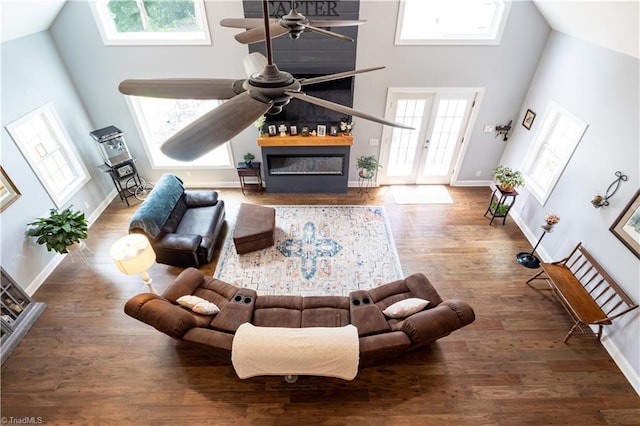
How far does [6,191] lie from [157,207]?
1836 millimetres

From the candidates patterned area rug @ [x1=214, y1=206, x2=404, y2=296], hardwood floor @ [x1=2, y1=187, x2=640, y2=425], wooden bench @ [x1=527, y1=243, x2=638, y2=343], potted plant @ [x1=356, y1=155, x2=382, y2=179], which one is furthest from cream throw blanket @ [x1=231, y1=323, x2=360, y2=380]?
potted plant @ [x1=356, y1=155, x2=382, y2=179]

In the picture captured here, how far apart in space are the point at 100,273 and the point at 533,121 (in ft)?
23.8

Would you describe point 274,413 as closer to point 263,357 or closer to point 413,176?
point 263,357

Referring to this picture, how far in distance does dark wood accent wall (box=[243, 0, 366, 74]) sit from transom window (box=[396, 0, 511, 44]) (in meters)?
0.80

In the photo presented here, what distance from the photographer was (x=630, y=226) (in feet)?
11.5

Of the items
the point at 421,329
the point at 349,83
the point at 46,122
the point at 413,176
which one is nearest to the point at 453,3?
the point at 349,83

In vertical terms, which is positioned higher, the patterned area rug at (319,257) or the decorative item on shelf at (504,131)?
the decorative item on shelf at (504,131)

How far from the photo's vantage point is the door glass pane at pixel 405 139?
5.65 metres

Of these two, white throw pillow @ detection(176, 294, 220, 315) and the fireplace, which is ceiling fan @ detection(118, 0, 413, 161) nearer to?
white throw pillow @ detection(176, 294, 220, 315)

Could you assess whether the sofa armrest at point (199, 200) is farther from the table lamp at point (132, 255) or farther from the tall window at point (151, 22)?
the tall window at point (151, 22)

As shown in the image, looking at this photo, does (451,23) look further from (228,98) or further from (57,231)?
(57,231)

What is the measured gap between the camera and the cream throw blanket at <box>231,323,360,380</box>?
295cm

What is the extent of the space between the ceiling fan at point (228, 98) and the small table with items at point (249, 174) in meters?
4.26

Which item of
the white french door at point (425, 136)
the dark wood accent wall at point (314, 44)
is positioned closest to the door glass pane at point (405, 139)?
the white french door at point (425, 136)
